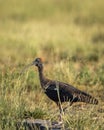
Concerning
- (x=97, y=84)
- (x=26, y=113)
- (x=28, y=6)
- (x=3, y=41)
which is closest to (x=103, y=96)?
(x=97, y=84)

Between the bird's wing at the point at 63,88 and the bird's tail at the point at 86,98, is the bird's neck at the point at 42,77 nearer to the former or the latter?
the bird's wing at the point at 63,88

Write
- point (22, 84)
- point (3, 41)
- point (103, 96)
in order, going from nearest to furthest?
1. point (22, 84)
2. point (103, 96)
3. point (3, 41)

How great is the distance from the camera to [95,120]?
885 centimetres

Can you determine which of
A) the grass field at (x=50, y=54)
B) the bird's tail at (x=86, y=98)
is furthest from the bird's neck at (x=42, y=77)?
the bird's tail at (x=86, y=98)

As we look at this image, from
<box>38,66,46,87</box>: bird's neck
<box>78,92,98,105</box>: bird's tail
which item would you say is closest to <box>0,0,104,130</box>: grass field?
<box>78,92,98,105</box>: bird's tail

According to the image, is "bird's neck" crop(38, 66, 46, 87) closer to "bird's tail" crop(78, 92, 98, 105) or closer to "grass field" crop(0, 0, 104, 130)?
"grass field" crop(0, 0, 104, 130)

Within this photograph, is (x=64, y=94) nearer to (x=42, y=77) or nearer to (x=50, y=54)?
(x=42, y=77)

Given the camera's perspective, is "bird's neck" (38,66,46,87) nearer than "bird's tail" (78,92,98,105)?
No

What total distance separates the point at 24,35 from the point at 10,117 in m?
10.6

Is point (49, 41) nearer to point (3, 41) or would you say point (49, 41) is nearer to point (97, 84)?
point (3, 41)

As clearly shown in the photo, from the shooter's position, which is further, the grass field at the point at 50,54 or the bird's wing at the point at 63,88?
the bird's wing at the point at 63,88

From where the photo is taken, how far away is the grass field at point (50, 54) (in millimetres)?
9422

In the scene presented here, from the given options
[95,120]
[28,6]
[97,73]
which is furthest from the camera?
[28,6]

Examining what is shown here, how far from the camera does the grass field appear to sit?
942cm
